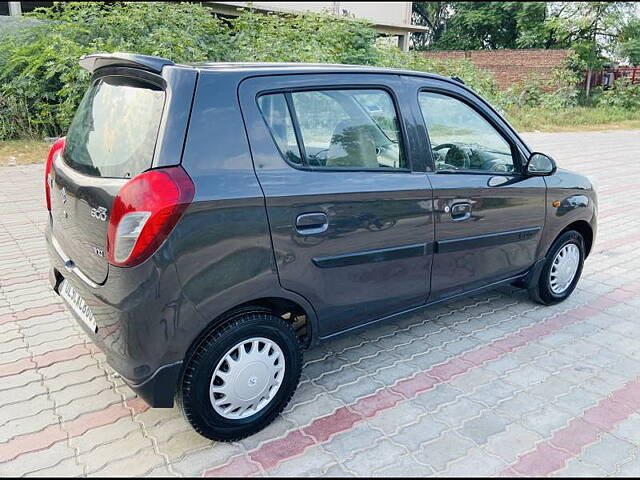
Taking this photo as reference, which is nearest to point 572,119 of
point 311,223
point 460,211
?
point 460,211

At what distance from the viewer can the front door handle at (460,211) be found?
3214 millimetres

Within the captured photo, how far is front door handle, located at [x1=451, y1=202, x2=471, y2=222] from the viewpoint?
127 inches

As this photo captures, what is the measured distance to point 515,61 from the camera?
82.7 feet

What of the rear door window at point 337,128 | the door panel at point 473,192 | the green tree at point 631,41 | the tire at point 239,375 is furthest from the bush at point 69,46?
the green tree at point 631,41

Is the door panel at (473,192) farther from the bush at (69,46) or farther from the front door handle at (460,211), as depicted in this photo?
the bush at (69,46)

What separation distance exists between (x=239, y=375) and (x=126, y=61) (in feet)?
5.22

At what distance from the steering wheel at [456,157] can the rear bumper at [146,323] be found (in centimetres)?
189

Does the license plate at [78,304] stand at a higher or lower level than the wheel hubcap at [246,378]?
higher

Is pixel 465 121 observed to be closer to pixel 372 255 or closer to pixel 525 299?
pixel 372 255

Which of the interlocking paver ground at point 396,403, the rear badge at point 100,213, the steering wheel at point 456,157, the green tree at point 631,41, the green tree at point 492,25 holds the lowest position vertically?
the interlocking paver ground at point 396,403

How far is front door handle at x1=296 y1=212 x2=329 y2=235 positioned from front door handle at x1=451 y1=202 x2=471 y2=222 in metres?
0.97

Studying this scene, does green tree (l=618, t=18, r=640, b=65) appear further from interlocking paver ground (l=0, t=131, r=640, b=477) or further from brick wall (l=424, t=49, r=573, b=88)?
interlocking paver ground (l=0, t=131, r=640, b=477)

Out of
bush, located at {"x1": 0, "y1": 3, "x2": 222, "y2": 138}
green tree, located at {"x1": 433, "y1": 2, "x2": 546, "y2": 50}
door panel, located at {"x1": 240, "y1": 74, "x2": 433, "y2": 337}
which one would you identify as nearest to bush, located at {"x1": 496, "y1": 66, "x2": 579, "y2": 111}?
green tree, located at {"x1": 433, "y1": 2, "x2": 546, "y2": 50}

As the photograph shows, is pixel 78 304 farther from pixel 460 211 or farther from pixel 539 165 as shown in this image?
pixel 539 165
